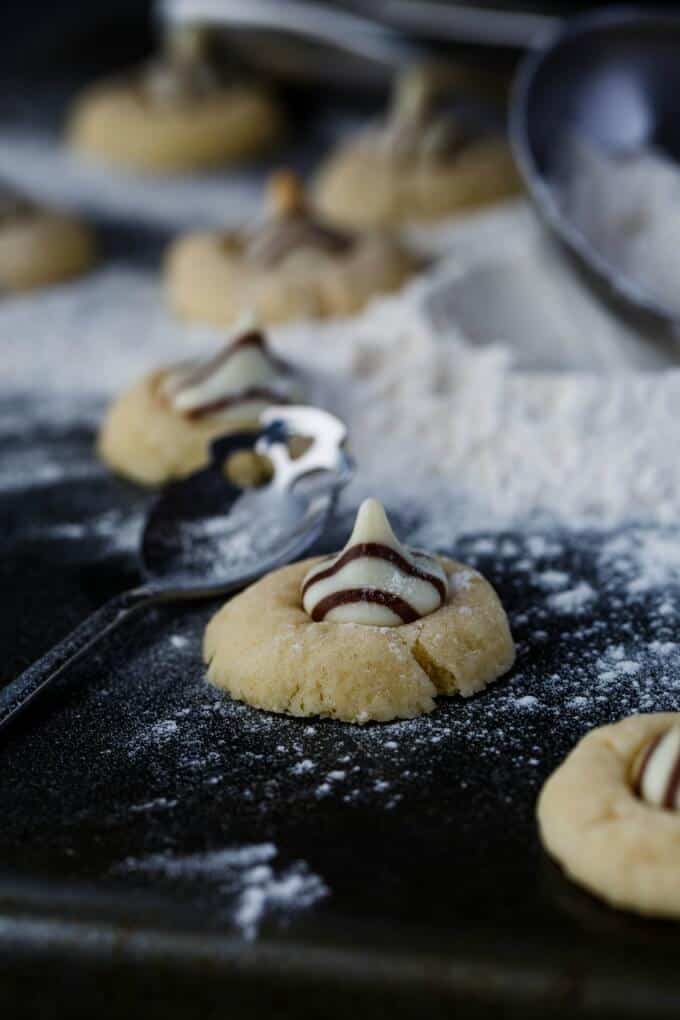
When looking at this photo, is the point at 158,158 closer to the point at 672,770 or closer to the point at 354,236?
the point at 354,236

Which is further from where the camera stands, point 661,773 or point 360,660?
point 360,660

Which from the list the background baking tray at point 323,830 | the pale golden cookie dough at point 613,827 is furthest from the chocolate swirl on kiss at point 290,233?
the pale golden cookie dough at point 613,827

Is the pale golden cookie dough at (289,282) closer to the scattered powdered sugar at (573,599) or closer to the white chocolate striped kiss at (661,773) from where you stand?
the scattered powdered sugar at (573,599)

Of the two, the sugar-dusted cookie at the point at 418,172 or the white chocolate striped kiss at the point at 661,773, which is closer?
the white chocolate striped kiss at the point at 661,773

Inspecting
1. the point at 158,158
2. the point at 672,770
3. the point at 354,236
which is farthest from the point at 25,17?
the point at 672,770

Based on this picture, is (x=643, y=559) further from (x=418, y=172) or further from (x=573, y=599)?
(x=418, y=172)

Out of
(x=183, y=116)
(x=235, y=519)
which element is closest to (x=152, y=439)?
(x=235, y=519)

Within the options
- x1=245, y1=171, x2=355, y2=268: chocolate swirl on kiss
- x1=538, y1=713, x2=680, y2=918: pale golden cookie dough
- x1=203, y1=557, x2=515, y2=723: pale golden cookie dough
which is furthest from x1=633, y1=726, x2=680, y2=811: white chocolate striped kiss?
x1=245, y1=171, x2=355, y2=268: chocolate swirl on kiss
